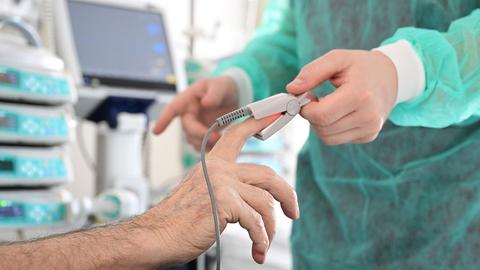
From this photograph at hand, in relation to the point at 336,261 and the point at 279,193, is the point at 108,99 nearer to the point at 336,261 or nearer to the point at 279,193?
the point at 336,261

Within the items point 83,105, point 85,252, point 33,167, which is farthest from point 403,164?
point 83,105

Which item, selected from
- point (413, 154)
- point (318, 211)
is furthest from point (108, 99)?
point (413, 154)

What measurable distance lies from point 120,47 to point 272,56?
97 centimetres

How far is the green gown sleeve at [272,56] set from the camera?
4.28 ft

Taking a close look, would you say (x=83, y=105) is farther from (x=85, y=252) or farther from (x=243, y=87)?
(x=85, y=252)

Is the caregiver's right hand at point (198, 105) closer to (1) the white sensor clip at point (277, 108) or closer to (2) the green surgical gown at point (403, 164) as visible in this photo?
(2) the green surgical gown at point (403, 164)

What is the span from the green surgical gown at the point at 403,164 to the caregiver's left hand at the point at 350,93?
91 mm

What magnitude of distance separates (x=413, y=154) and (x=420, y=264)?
0.66 ft

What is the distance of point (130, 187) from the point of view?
1.95 meters

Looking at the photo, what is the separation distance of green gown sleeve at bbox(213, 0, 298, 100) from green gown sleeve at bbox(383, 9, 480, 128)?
18.5 inches

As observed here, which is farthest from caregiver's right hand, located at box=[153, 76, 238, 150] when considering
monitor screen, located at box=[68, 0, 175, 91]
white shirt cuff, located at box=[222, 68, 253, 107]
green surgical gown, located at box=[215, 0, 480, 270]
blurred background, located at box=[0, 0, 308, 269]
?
monitor screen, located at box=[68, 0, 175, 91]

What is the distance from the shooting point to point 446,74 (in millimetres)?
852

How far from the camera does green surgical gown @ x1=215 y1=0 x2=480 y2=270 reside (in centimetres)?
86

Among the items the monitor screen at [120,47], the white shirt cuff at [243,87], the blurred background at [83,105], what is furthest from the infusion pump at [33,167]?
the white shirt cuff at [243,87]
